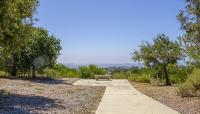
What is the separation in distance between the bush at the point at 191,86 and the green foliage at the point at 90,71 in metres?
25.5

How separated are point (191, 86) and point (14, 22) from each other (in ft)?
29.6

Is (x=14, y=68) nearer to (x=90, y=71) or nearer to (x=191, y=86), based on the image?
(x=90, y=71)

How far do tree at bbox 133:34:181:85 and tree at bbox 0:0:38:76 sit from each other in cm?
1408

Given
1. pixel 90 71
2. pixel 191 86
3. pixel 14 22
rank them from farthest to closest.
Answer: pixel 90 71
pixel 191 86
pixel 14 22

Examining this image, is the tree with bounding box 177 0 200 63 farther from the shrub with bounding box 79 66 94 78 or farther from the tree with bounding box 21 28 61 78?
the shrub with bounding box 79 66 94 78

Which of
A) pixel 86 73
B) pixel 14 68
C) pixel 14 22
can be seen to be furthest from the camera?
pixel 86 73

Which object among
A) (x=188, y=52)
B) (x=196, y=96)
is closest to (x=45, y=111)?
(x=188, y=52)

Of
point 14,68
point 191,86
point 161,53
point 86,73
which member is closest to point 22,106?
point 191,86

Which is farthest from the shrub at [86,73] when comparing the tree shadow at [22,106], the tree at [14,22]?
the tree shadow at [22,106]

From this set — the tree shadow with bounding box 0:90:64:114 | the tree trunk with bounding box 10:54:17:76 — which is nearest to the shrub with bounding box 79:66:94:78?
the tree trunk with bounding box 10:54:17:76

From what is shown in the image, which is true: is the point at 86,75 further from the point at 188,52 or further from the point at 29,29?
the point at 188,52

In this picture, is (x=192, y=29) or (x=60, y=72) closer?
(x=192, y=29)

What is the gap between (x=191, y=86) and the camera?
65.4 feet

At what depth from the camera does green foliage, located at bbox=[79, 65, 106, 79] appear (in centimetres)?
4522
